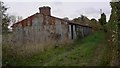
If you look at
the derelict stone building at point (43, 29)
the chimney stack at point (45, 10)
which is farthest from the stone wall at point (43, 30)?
the chimney stack at point (45, 10)

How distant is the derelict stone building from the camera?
1134 inches

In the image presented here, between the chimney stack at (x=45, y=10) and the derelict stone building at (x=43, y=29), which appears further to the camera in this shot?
the chimney stack at (x=45, y=10)

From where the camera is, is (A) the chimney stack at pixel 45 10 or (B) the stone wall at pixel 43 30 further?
(A) the chimney stack at pixel 45 10

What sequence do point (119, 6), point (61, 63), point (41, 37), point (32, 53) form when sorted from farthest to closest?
point (41, 37), point (32, 53), point (61, 63), point (119, 6)

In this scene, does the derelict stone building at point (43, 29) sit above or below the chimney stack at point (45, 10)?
below

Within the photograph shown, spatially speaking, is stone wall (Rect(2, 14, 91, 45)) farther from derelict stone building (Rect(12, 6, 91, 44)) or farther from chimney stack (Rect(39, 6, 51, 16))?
chimney stack (Rect(39, 6, 51, 16))

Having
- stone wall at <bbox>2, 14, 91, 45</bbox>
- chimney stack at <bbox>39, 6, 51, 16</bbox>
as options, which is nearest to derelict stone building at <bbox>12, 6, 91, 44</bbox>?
stone wall at <bbox>2, 14, 91, 45</bbox>

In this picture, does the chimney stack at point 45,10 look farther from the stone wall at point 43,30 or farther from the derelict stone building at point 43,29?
the stone wall at point 43,30

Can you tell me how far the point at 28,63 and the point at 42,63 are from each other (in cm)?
97

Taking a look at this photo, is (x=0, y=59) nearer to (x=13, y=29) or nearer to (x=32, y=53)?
(x=32, y=53)

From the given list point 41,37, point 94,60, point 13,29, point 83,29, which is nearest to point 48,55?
point 94,60

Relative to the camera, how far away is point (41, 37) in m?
29.0

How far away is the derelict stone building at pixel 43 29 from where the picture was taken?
28.8m

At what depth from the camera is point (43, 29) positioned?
96.6ft
